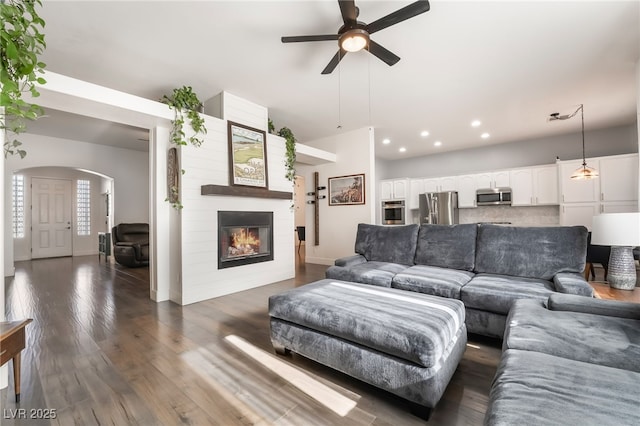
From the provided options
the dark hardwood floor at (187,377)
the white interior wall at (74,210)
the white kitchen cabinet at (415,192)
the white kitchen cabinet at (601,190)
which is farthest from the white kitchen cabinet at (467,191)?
the white interior wall at (74,210)

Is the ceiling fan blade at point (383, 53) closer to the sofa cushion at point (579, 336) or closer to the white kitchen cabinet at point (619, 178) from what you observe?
the sofa cushion at point (579, 336)

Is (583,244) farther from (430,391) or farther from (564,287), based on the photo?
(430,391)

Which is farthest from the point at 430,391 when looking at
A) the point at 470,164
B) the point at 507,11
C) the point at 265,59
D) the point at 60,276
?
the point at 470,164

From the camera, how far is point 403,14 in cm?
207

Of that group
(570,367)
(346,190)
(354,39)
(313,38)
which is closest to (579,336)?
(570,367)

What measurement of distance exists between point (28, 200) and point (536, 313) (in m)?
10.5

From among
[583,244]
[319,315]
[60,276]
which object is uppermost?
[583,244]

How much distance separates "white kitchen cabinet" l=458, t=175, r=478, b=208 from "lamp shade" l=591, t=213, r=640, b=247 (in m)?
4.80

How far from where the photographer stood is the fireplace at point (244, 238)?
12.5ft

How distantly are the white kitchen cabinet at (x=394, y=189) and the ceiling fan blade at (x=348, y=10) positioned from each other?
5814mm

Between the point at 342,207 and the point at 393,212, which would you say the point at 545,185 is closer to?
the point at 393,212

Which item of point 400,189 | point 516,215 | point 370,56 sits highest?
point 370,56

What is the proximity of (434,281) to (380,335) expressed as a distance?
→ 1330 millimetres

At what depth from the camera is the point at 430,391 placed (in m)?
1.42
